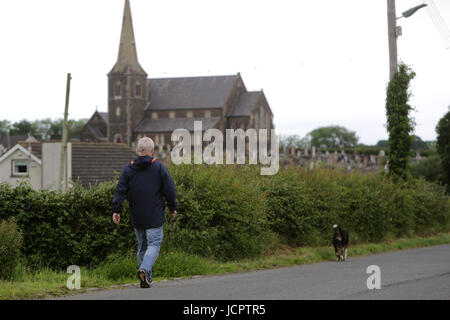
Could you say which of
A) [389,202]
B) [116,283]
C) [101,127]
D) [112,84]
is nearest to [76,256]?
[116,283]

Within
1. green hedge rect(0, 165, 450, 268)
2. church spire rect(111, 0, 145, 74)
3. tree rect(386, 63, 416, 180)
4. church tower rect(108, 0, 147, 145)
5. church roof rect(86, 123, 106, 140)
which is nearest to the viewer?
green hedge rect(0, 165, 450, 268)

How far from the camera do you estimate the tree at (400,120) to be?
993 inches

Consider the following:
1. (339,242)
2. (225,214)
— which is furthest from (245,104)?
(225,214)

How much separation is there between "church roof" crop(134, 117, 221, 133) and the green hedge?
125 metres

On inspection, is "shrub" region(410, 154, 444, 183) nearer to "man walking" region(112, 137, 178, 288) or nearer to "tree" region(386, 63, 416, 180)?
"tree" region(386, 63, 416, 180)

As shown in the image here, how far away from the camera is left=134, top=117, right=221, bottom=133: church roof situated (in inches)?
5792

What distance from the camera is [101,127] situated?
168250 millimetres

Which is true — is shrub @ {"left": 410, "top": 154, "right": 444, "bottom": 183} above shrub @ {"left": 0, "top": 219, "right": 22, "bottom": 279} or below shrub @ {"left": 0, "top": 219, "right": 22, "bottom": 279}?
above

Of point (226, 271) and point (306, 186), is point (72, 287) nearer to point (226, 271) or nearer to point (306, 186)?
point (226, 271)

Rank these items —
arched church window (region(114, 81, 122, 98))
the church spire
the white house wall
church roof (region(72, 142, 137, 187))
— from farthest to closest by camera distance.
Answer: arched church window (region(114, 81, 122, 98))
the church spire
the white house wall
church roof (region(72, 142, 137, 187))

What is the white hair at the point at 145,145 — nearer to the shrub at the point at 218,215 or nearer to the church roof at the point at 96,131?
the shrub at the point at 218,215

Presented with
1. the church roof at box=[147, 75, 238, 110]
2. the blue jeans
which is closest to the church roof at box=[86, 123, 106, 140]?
the church roof at box=[147, 75, 238, 110]

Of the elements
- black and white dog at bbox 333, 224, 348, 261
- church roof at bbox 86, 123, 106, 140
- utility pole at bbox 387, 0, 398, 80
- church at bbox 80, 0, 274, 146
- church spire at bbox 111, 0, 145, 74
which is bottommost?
black and white dog at bbox 333, 224, 348, 261

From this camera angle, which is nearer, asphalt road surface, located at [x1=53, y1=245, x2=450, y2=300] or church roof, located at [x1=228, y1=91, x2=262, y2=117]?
asphalt road surface, located at [x1=53, y1=245, x2=450, y2=300]
